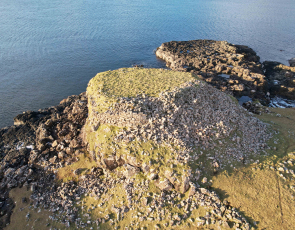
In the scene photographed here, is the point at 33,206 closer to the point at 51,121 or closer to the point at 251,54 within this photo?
the point at 51,121

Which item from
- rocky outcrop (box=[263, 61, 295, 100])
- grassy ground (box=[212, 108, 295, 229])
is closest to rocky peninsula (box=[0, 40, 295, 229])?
grassy ground (box=[212, 108, 295, 229])

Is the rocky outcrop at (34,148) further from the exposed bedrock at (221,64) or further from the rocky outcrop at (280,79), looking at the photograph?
the rocky outcrop at (280,79)

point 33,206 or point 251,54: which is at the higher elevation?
point 251,54

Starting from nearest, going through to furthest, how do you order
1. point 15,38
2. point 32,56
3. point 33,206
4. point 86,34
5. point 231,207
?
point 231,207, point 33,206, point 32,56, point 15,38, point 86,34

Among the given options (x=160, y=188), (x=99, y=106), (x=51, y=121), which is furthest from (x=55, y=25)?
(x=160, y=188)

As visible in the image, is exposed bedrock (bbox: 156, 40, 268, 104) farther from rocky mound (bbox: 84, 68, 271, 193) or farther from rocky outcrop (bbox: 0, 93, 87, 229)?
rocky outcrop (bbox: 0, 93, 87, 229)

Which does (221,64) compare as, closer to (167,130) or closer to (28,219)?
(167,130)
